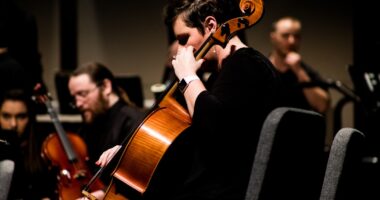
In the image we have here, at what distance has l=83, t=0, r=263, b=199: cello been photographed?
188 cm

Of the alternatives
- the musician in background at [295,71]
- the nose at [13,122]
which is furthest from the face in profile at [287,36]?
the nose at [13,122]

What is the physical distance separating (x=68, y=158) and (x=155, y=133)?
1.41 metres

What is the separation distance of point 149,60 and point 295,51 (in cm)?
202

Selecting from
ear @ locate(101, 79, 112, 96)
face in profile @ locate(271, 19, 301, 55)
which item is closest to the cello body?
ear @ locate(101, 79, 112, 96)

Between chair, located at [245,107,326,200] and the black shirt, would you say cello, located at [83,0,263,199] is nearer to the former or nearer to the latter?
the black shirt

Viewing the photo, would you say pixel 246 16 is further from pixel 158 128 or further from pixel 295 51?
pixel 295 51

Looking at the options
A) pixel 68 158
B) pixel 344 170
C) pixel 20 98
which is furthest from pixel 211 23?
pixel 20 98

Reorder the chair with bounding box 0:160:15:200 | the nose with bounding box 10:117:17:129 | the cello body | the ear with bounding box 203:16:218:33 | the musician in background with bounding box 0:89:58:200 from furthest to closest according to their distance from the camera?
the nose with bounding box 10:117:17:129, the musician in background with bounding box 0:89:58:200, the ear with bounding box 203:16:218:33, the cello body, the chair with bounding box 0:160:15:200

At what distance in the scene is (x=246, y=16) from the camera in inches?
76.9

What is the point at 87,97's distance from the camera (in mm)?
3504

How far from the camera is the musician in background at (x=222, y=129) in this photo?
182 cm

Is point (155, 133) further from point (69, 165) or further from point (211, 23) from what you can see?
point (69, 165)

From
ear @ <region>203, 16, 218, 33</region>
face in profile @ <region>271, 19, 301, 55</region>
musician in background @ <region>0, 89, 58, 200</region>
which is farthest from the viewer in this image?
face in profile @ <region>271, 19, 301, 55</region>

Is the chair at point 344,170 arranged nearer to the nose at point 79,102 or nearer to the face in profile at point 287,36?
the nose at point 79,102
